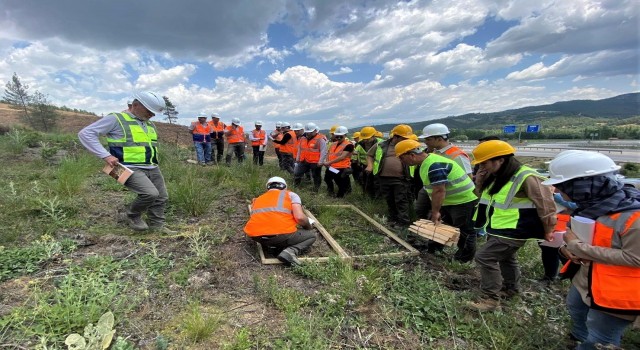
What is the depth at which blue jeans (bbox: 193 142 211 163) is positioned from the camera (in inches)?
392

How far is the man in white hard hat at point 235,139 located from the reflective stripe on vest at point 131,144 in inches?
247

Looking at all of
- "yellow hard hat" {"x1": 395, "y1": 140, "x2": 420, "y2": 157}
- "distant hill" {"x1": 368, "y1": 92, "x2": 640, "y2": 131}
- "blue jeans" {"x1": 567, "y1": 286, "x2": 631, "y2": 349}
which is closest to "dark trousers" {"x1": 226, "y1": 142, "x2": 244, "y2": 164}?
"yellow hard hat" {"x1": 395, "y1": 140, "x2": 420, "y2": 157}

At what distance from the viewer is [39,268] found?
3.01 metres

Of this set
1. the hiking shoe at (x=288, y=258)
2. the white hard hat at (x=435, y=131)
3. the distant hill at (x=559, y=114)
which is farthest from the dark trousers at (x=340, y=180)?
the distant hill at (x=559, y=114)

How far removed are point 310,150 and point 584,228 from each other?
5.87 meters

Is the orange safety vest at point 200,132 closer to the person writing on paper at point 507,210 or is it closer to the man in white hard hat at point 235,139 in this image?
the man in white hard hat at point 235,139

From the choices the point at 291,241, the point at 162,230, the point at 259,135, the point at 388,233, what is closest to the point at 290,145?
the point at 259,135

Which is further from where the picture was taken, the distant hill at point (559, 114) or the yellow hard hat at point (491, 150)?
the distant hill at point (559, 114)

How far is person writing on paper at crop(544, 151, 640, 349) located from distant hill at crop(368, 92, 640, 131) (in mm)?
117681

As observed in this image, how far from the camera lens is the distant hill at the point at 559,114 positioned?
112125mm

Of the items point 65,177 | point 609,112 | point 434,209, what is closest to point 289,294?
point 434,209

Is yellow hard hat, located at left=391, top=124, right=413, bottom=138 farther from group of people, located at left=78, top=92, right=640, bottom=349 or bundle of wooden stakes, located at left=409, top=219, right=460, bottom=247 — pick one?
bundle of wooden stakes, located at left=409, top=219, right=460, bottom=247

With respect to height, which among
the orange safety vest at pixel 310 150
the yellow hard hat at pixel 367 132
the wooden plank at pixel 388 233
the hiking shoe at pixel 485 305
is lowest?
the hiking shoe at pixel 485 305

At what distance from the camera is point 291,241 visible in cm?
396
